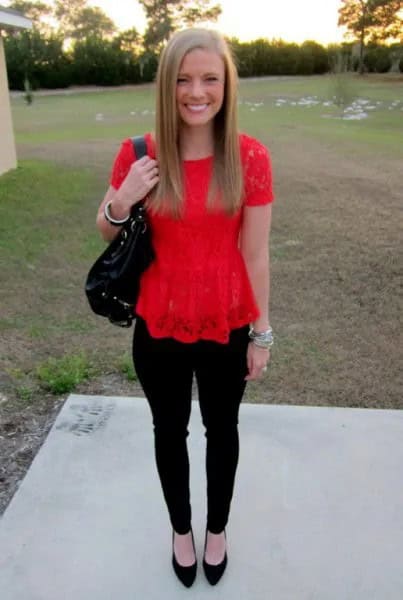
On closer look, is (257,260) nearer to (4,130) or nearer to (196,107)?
(196,107)

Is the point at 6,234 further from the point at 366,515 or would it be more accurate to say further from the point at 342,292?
the point at 366,515

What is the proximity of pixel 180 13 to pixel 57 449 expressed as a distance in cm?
4269

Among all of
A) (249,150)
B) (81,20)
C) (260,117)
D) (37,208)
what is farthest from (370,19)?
(249,150)

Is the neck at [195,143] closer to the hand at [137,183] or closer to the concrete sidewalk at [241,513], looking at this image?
the hand at [137,183]

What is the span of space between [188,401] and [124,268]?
449 millimetres

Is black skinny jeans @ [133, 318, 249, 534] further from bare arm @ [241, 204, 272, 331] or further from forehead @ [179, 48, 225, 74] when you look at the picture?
forehead @ [179, 48, 225, 74]

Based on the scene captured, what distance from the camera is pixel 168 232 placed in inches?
59.2

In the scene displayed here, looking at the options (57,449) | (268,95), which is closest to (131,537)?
(57,449)

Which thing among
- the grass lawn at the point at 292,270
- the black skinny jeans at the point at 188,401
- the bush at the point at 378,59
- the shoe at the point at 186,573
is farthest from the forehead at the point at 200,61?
the bush at the point at 378,59

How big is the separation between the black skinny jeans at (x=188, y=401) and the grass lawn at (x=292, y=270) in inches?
51.5

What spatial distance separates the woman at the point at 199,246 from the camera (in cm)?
145

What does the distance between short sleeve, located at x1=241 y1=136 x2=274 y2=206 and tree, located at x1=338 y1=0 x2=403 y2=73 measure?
3567 cm

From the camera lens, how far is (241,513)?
2084 millimetres

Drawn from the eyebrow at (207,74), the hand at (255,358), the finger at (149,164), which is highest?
the eyebrow at (207,74)
